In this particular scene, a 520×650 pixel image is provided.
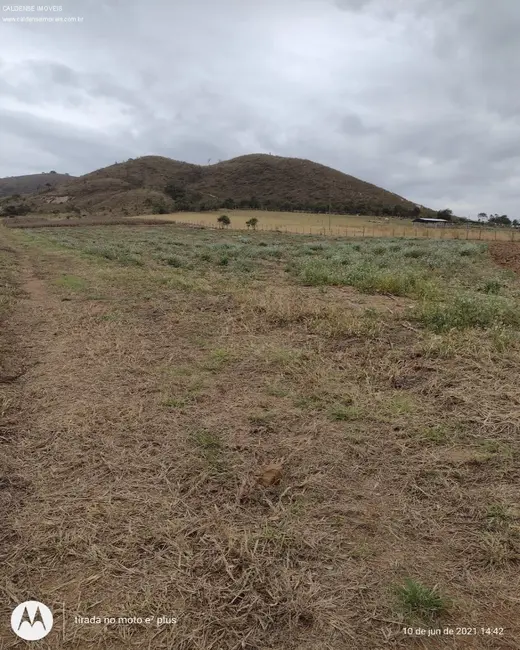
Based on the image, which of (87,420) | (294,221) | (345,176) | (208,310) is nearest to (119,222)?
(294,221)

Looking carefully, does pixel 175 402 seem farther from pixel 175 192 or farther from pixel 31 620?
pixel 175 192

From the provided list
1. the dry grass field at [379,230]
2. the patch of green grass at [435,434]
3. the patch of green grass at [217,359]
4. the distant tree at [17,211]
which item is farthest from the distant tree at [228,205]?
the patch of green grass at [435,434]

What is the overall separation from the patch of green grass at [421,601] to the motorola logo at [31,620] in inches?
69.5

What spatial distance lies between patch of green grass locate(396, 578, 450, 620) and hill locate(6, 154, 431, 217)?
86.4 m

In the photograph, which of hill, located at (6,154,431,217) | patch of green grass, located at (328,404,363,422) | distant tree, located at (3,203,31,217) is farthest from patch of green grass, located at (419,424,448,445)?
distant tree, located at (3,203,31,217)

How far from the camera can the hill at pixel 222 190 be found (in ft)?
320

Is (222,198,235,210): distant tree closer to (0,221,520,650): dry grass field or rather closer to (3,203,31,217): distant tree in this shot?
(3,203,31,217): distant tree

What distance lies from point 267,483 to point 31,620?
157 cm

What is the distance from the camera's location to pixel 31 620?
2205 millimetres

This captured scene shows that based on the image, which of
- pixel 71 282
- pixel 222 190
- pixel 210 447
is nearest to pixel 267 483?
pixel 210 447

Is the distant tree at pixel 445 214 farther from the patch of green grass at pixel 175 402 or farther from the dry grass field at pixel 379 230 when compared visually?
the patch of green grass at pixel 175 402

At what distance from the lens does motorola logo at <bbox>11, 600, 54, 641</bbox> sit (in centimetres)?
214

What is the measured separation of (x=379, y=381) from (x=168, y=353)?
2.79 meters

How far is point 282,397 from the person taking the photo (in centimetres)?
460
